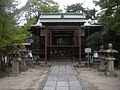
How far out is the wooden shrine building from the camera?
17.6 m

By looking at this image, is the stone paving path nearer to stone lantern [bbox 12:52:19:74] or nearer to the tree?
stone lantern [bbox 12:52:19:74]

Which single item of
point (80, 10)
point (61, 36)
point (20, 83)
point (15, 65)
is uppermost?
point (80, 10)

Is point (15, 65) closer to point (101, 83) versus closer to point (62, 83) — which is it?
point (62, 83)

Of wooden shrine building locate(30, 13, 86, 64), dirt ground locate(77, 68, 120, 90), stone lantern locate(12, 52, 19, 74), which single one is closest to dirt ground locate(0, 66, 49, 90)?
stone lantern locate(12, 52, 19, 74)

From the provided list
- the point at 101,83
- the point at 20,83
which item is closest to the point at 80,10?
the point at 101,83

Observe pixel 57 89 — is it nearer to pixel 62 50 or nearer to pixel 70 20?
pixel 70 20

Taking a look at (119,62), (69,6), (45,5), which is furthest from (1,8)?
(69,6)

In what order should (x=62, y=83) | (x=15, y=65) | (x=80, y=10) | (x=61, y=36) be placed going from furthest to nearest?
(x=80, y=10), (x=61, y=36), (x=15, y=65), (x=62, y=83)

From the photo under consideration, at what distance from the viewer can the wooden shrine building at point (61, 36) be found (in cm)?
1759

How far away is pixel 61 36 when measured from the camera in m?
20.8

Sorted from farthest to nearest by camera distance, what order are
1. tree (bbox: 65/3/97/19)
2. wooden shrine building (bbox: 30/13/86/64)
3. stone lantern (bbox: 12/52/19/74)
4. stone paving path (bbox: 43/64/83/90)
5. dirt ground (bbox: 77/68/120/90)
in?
tree (bbox: 65/3/97/19) < wooden shrine building (bbox: 30/13/86/64) < stone lantern (bbox: 12/52/19/74) < dirt ground (bbox: 77/68/120/90) < stone paving path (bbox: 43/64/83/90)

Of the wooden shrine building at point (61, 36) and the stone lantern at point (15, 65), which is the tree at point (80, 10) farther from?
the stone lantern at point (15, 65)

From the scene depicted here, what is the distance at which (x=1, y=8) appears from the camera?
1012 cm

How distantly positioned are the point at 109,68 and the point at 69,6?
2565cm
